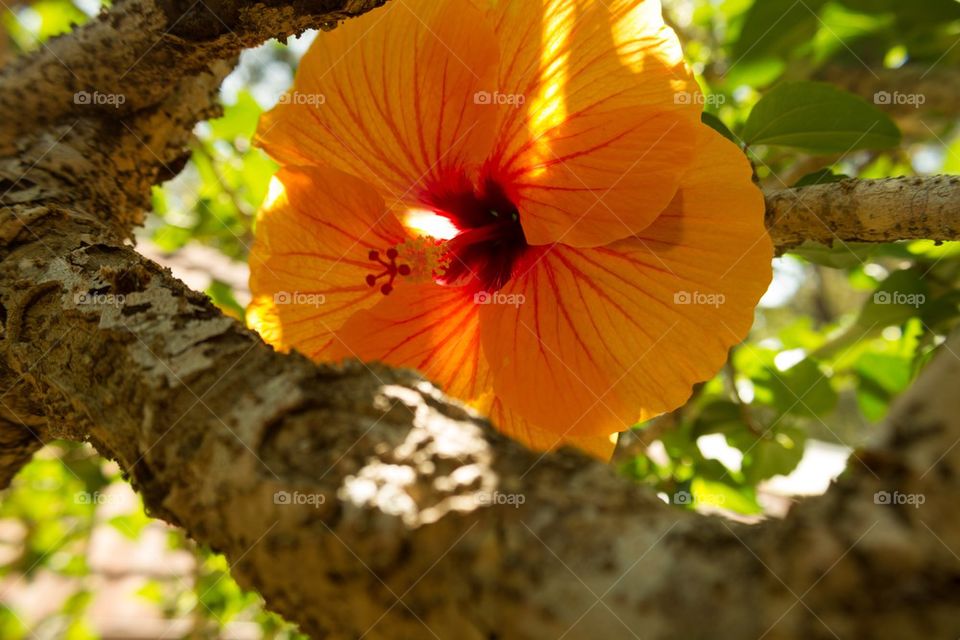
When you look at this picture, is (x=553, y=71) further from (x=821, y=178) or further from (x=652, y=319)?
(x=821, y=178)

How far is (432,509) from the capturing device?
0.54m

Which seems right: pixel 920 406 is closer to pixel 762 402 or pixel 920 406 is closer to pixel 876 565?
pixel 876 565

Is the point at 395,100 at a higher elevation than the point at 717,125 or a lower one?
higher

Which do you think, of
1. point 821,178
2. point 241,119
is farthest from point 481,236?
point 241,119

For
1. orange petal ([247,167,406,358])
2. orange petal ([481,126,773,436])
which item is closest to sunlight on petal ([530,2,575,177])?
orange petal ([481,126,773,436])

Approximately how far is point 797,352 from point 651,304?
1138mm

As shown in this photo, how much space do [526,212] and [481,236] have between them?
236mm

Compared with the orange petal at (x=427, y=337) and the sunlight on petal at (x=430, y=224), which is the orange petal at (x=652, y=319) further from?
the sunlight on petal at (x=430, y=224)

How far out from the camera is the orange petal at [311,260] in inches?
49.9

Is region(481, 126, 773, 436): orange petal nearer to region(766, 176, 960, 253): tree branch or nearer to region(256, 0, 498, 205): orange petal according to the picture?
region(766, 176, 960, 253): tree branch

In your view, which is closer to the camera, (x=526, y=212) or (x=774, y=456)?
(x=526, y=212)

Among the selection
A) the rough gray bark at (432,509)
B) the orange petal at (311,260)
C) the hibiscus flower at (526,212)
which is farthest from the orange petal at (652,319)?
the rough gray bark at (432,509)

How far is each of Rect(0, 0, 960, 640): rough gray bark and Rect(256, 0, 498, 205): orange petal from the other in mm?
490

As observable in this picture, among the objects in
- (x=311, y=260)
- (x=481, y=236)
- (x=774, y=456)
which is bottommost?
(x=774, y=456)
